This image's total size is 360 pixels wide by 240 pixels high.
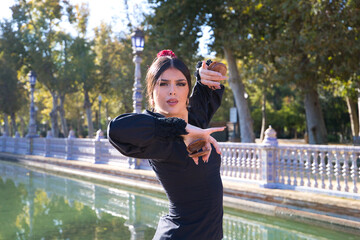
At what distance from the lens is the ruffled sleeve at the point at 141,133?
132cm

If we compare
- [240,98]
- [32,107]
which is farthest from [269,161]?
[32,107]

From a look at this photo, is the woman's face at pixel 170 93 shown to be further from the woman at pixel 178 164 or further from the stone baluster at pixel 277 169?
the stone baluster at pixel 277 169

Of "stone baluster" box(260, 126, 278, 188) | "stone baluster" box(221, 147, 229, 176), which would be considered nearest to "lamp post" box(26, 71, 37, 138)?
"stone baluster" box(221, 147, 229, 176)

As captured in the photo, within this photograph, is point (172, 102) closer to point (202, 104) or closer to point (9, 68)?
point (202, 104)

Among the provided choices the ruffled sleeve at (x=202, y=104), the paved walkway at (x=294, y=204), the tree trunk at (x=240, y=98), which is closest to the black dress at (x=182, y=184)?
the ruffled sleeve at (x=202, y=104)

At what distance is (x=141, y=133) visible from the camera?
4.41 feet

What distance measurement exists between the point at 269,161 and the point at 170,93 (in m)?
7.58

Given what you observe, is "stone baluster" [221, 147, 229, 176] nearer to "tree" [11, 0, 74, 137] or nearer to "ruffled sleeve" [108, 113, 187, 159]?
"ruffled sleeve" [108, 113, 187, 159]

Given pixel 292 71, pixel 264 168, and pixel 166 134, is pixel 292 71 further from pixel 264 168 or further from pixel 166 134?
pixel 166 134

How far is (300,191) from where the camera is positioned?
8.24 meters

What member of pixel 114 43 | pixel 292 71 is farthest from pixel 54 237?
pixel 114 43

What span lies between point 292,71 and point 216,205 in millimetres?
14485

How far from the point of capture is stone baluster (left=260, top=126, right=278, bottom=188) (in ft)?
29.1

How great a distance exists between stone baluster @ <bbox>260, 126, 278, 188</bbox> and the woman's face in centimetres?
746
